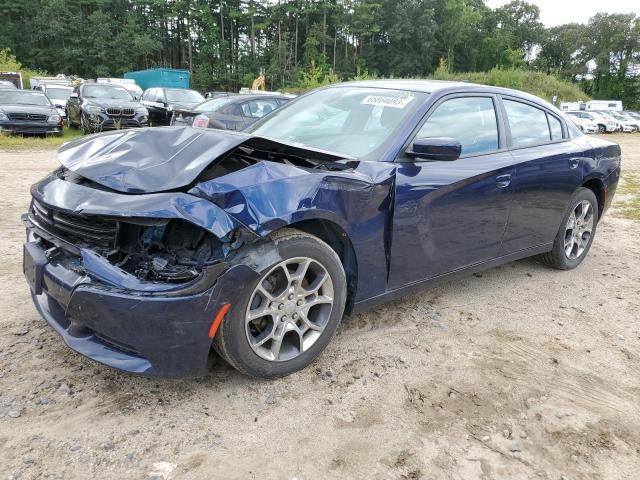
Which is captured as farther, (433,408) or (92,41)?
(92,41)

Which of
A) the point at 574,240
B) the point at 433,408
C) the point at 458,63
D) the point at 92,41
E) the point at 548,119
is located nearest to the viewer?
the point at 433,408

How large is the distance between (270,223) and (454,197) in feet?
4.73

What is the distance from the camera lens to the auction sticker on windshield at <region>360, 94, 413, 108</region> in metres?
3.36

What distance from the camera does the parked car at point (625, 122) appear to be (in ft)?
105

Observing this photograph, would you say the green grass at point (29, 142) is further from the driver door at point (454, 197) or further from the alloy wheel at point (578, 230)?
the alloy wheel at point (578, 230)

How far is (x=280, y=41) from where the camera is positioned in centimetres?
6488

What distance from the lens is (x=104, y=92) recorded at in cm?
1504

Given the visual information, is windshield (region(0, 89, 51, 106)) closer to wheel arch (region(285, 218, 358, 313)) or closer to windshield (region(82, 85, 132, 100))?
windshield (region(82, 85, 132, 100))

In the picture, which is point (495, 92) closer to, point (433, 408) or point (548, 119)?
point (548, 119)

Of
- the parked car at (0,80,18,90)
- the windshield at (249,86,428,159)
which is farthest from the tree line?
the windshield at (249,86,428,159)

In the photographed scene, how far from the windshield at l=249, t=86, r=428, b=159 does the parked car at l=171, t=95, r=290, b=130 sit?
7.07m

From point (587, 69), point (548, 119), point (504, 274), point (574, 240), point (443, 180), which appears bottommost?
point (504, 274)

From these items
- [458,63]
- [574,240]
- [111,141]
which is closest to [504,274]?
[574,240]

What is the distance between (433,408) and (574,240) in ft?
9.73
